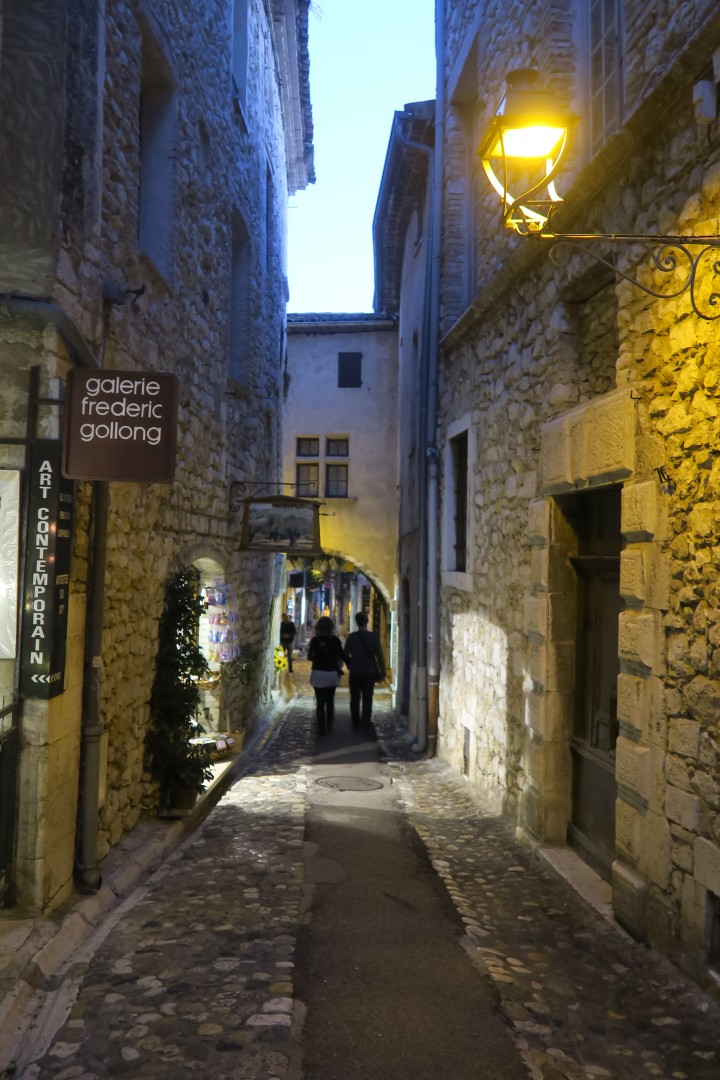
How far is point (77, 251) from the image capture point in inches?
168

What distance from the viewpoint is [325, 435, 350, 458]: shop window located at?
726 inches

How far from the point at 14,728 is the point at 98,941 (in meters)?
1.03

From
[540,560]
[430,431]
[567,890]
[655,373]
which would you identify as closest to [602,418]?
[655,373]

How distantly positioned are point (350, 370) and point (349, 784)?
12.2 m

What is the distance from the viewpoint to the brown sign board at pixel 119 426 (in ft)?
13.2

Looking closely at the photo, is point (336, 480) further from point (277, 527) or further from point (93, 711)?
point (93, 711)

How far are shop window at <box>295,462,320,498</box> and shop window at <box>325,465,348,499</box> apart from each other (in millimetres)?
233

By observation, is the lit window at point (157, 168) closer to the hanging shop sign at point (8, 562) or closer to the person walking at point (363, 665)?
the hanging shop sign at point (8, 562)

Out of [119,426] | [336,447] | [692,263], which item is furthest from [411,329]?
[692,263]

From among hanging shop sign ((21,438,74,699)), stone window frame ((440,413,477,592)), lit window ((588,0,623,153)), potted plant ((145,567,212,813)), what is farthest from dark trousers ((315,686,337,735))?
lit window ((588,0,623,153))

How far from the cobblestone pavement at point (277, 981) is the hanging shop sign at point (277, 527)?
3.94 meters

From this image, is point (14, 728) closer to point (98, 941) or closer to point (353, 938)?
point (98, 941)

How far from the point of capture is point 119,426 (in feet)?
13.5

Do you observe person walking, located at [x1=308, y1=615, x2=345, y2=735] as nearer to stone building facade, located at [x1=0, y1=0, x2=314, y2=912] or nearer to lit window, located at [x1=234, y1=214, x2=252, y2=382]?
stone building facade, located at [x1=0, y1=0, x2=314, y2=912]
